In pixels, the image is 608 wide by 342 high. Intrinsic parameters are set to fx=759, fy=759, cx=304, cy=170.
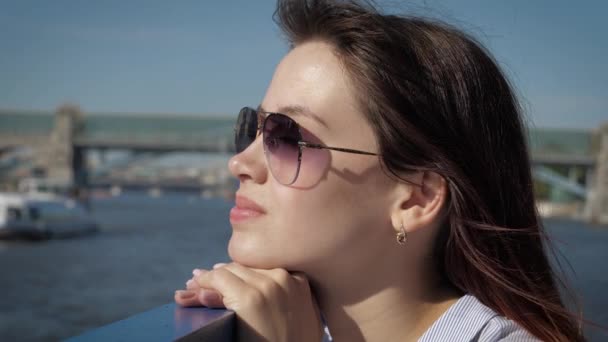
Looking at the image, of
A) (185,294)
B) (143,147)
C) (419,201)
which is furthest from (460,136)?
(143,147)

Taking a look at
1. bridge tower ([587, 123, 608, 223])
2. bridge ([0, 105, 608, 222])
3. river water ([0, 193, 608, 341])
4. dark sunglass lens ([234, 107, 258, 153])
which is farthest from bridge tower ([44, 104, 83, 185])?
dark sunglass lens ([234, 107, 258, 153])

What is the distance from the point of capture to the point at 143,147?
79.6 ft

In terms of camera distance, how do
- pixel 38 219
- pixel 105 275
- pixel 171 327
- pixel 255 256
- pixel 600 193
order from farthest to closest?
pixel 600 193 < pixel 38 219 < pixel 105 275 < pixel 255 256 < pixel 171 327

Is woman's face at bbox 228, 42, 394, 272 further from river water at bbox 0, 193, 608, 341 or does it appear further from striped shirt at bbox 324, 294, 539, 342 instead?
river water at bbox 0, 193, 608, 341

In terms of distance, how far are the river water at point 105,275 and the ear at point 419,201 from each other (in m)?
4.03

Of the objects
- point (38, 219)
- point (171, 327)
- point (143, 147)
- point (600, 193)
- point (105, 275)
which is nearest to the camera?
point (171, 327)

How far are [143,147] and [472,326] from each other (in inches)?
953

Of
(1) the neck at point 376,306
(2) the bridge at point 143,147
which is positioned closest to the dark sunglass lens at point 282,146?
(1) the neck at point 376,306

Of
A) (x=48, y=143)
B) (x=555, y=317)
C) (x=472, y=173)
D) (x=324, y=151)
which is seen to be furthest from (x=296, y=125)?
(x=48, y=143)

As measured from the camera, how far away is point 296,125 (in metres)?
0.65

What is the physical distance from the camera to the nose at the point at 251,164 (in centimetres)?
66

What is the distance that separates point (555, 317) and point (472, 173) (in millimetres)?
146

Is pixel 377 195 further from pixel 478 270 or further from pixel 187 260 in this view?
pixel 187 260

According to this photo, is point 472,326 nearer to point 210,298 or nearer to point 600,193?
point 210,298
